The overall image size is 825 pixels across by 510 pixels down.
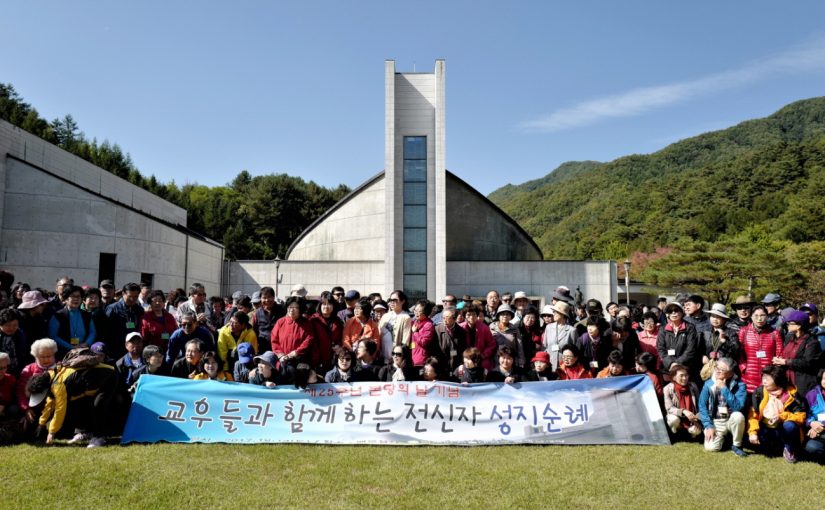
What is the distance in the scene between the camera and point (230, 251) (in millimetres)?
61906

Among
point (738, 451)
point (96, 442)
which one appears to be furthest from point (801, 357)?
point (96, 442)

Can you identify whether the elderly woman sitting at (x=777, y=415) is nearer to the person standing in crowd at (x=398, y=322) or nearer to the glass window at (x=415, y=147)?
the person standing in crowd at (x=398, y=322)

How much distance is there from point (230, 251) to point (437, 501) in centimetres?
6048

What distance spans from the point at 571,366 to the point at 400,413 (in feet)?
8.43

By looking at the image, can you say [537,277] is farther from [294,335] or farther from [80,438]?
[80,438]

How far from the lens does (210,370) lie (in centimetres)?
766

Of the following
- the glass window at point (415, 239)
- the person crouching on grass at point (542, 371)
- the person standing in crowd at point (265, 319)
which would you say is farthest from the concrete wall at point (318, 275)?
the person crouching on grass at point (542, 371)

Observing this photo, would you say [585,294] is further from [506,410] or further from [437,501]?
[437,501]

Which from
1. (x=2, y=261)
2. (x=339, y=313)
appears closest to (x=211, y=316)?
(x=339, y=313)

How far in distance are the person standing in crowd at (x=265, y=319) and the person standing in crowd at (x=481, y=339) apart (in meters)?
A: 3.16

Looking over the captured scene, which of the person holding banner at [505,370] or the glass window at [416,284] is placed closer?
the person holding banner at [505,370]

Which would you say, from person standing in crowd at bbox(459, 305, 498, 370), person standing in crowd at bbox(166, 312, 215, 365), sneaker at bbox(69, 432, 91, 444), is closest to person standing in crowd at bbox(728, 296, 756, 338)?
person standing in crowd at bbox(459, 305, 498, 370)

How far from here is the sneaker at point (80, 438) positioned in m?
6.82

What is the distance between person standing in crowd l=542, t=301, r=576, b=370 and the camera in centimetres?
874
